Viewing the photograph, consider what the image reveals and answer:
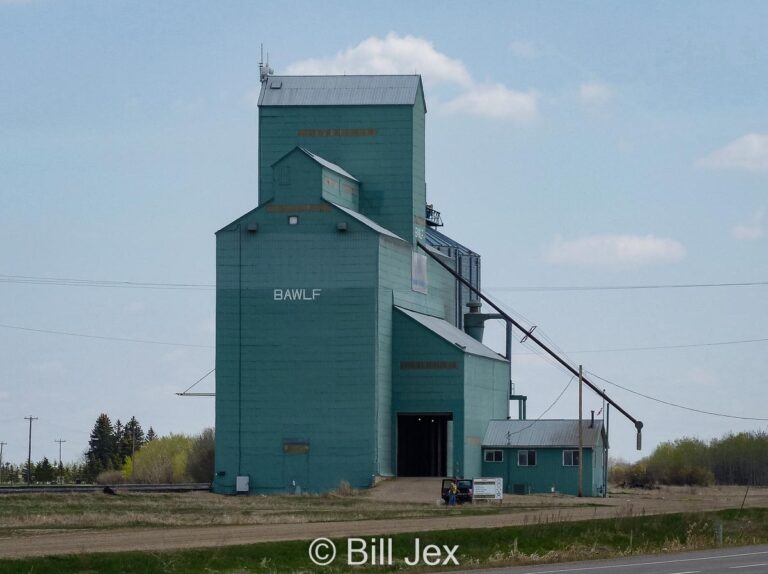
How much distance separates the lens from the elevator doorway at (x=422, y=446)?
9562 cm

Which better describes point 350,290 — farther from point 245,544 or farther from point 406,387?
point 245,544

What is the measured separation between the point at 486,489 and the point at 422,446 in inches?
836

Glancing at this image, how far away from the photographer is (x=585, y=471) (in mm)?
91125

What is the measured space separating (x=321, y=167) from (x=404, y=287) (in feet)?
33.5

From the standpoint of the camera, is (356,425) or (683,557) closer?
(683,557)

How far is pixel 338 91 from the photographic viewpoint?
9575 cm

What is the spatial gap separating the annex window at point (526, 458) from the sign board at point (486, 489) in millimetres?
15668

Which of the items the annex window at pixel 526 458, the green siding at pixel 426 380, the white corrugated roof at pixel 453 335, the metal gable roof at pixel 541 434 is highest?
the white corrugated roof at pixel 453 335

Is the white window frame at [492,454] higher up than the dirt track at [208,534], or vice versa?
the white window frame at [492,454]

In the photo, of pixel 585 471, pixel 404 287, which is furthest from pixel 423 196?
pixel 585 471

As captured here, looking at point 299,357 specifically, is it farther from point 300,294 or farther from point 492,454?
point 492,454

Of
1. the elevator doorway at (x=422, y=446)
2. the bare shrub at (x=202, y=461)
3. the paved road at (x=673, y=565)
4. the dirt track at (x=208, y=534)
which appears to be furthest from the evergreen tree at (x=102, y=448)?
the paved road at (x=673, y=565)

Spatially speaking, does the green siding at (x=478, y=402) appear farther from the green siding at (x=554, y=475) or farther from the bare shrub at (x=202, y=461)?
the bare shrub at (x=202, y=461)

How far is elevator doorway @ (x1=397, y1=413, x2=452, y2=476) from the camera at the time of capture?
95.6 metres
